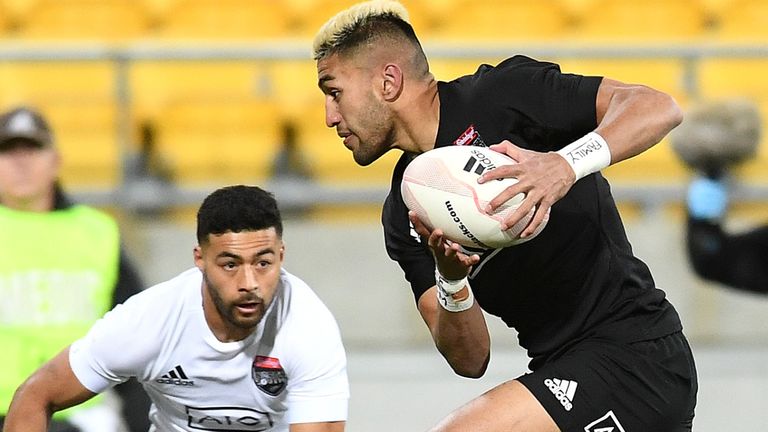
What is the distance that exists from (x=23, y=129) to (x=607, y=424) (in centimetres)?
291

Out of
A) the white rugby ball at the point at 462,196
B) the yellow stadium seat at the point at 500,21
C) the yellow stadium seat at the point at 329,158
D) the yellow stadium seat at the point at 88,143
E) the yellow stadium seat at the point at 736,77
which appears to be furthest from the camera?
the yellow stadium seat at the point at 500,21

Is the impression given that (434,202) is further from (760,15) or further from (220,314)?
(760,15)

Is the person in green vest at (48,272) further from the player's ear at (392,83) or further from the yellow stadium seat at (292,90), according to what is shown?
the yellow stadium seat at (292,90)

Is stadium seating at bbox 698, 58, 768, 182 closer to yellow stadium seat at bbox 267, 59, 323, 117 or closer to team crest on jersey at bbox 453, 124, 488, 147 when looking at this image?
yellow stadium seat at bbox 267, 59, 323, 117

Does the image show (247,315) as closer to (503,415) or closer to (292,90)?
(503,415)

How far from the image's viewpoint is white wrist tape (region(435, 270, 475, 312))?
11.8 ft

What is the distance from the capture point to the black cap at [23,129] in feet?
18.0

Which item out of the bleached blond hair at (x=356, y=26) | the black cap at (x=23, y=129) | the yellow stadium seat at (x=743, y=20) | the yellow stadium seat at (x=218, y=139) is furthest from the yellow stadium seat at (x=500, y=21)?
the bleached blond hair at (x=356, y=26)

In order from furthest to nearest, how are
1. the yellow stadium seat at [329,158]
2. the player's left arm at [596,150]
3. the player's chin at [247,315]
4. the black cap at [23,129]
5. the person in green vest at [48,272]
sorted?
the yellow stadium seat at [329,158]
the black cap at [23,129]
the person in green vest at [48,272]
the player's chin at [247,315]
the player's left arm at [596,150]

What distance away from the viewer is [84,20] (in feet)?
27.1

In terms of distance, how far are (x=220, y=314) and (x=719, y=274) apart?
2406 millimetres

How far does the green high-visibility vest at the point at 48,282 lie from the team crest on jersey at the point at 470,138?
2.07 m

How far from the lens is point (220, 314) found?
13.5 ft

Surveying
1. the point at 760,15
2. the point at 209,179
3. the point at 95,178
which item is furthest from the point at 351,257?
the point at 760,15
